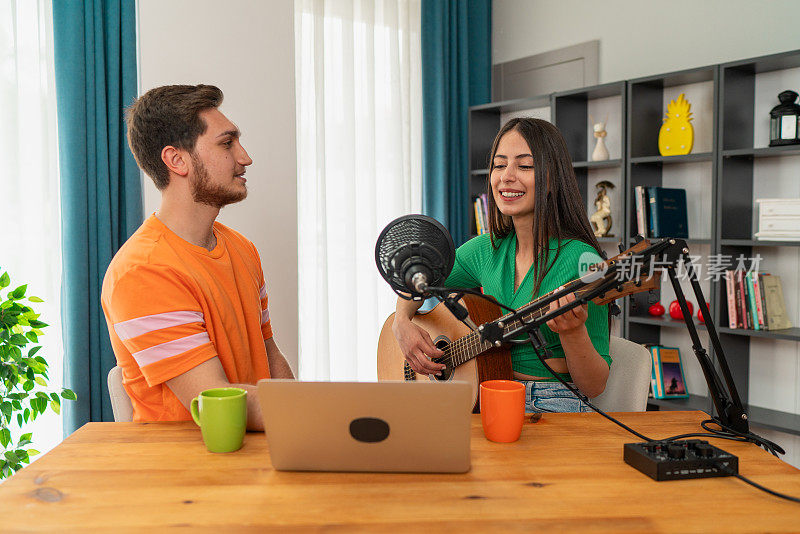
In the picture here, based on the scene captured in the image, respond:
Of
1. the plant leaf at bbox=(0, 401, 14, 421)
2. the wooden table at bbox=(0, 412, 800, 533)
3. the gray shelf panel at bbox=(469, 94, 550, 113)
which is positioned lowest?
the plant leaf at bbox=(0, 401, 14, 421)

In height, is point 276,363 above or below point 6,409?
above

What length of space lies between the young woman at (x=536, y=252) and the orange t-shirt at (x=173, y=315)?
50 centimetres

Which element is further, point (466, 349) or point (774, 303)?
point (774, 303)

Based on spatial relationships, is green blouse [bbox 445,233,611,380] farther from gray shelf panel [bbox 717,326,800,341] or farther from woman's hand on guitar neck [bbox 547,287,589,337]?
gray shelf panel [bbox 717,326,800,341]

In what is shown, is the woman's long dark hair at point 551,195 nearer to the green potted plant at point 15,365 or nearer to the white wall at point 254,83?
the white wall at point 254,83

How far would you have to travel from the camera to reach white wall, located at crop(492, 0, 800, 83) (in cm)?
290

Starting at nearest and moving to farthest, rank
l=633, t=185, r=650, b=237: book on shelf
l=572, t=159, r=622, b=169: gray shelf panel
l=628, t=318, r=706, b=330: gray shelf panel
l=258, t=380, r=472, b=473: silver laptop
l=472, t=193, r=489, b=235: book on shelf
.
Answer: l=258, t=380, r=472, b=473: silver laptop
l=628, t=318, r=706, b=330: gray shelf panel
l=633, t=185, r=650, b=237: book on shelf
l=572, t=159, r=622, b=169: gray shelf panel
l=472, t=193, r=489, b=235: book on shelf

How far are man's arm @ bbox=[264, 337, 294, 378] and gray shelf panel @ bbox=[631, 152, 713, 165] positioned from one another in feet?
6.75

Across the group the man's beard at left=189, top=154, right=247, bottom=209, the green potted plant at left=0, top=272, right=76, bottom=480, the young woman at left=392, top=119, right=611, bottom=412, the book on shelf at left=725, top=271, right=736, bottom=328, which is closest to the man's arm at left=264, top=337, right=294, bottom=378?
the young woman at left=392, top=119, right=611, bottom=412

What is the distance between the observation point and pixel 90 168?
2.65 meters

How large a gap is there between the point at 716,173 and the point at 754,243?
343 millimetres

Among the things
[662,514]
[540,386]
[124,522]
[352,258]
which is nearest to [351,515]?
[124,522]

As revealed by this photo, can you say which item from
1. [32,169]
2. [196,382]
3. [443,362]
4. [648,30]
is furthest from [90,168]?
[648,30]

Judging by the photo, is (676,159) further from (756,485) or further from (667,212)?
(756,485)
